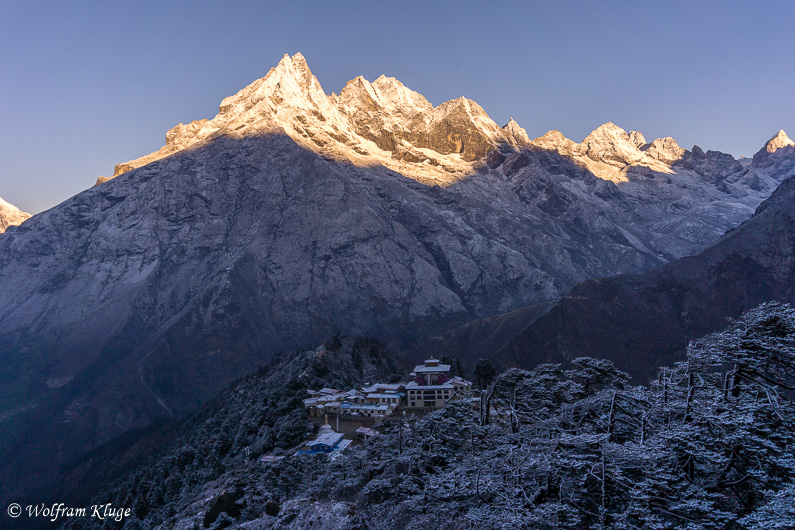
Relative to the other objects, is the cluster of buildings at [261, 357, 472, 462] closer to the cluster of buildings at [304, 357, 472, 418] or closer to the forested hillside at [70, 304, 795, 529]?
the cluster of buildings at [304, 357, 472, 418]

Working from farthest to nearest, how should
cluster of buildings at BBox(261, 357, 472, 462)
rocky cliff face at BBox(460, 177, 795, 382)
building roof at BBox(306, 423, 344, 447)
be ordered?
rocky cliff face at BBox(460, 177, 795, 382)
cluster of buildings at BBox(261, 357, 472, 462)
building roof at BBox(306, 423, 344, 447)

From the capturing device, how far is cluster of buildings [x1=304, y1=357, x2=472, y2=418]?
66062 millimetres

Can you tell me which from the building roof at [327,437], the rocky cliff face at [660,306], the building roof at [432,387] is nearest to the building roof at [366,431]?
the building roof at [327,437]

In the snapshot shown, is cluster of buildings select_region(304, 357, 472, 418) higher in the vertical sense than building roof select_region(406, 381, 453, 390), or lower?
lower

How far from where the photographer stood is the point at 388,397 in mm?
68000

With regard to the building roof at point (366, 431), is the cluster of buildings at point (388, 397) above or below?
above

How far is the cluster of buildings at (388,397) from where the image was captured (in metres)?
66.1

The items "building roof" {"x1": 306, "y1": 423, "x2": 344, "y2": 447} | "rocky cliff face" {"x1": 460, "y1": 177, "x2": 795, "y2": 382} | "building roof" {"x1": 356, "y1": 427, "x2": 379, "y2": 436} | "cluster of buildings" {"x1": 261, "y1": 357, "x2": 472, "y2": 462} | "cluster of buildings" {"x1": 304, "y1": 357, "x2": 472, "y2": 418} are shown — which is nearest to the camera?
"building roof" {"x1": 306, "y1": 423, "x2": 344, "y2": 447}

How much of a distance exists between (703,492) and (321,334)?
189 meters

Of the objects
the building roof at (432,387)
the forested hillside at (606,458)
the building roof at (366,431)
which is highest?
the forested hillside at (606,458)

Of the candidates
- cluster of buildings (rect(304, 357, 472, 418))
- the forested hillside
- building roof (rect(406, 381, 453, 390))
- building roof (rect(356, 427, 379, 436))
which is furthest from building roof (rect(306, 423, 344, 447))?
the forested hillside

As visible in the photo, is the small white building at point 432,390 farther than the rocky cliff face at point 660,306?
No

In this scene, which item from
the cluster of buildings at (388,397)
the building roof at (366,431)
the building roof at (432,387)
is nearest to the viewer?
the building roof at (366,431)

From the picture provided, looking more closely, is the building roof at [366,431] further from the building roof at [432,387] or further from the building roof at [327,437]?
the building roof at [432,387]
